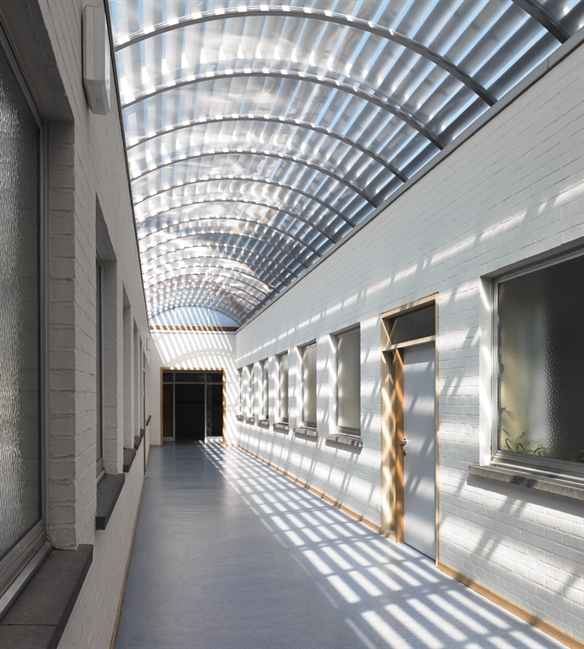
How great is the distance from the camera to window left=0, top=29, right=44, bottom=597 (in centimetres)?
199

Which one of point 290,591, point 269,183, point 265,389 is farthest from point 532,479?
point 265,389

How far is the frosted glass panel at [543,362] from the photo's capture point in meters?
4.64

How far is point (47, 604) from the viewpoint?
1987mm

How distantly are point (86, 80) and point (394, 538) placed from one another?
6.17m

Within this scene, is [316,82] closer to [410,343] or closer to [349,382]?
[410,343]

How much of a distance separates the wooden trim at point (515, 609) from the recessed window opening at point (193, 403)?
2192 centimetres

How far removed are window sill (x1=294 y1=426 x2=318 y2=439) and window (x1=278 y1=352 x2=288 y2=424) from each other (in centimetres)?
260

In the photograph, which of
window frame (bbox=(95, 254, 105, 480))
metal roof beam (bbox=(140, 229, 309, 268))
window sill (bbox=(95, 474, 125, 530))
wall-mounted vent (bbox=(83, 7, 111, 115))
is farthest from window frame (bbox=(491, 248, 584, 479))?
metal roof beam (bbox=(140, 229, 309, 268))

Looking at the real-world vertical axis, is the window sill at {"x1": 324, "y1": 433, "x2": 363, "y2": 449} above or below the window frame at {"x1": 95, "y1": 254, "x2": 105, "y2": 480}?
below

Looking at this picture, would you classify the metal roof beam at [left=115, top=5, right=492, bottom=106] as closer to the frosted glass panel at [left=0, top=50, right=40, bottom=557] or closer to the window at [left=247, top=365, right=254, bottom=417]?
the frosted glass panel at [left=0, top=50, right=40, bottom=557]

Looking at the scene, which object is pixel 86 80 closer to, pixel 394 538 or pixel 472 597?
pixel 472 597

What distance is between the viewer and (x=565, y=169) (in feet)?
14.9

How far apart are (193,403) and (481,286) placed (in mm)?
23232

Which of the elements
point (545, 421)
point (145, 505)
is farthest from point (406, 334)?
point (145, 505)
